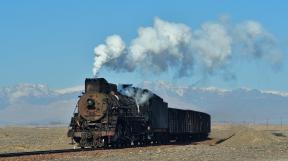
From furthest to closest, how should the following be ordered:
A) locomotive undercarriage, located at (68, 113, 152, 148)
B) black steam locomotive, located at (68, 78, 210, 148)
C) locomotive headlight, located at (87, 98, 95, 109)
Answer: locomotive headlight, located at (87, 98, 95, 109) < black steam locomotive, located at (68, 78, 210, 148) < locomotive undercarriage, located at (68, 113, 152, 148)

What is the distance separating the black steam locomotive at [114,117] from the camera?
42.8 meters

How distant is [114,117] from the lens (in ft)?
142

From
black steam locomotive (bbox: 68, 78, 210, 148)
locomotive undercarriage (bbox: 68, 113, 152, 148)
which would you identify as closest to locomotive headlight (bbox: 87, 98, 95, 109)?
black steam locomotive (bbox: 68, 78, 210, 148)

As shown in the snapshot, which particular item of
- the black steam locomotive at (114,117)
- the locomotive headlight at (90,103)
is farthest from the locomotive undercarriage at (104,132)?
the locomotive headlight at (90,103)

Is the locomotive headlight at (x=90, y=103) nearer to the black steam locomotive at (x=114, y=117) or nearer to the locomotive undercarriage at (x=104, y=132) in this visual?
the black steam locomotive at (x=114, y=117)

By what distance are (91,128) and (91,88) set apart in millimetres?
2773

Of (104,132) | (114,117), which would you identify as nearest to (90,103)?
(114,117)

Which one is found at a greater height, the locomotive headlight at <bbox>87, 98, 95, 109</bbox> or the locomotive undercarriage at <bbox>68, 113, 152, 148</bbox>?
the locomotive headlight at <bbox>87, 98, 95, 109</bbox>

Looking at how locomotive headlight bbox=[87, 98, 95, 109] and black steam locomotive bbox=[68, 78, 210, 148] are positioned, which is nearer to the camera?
black steam locomotive bbox=[68, 78, 210, 148]

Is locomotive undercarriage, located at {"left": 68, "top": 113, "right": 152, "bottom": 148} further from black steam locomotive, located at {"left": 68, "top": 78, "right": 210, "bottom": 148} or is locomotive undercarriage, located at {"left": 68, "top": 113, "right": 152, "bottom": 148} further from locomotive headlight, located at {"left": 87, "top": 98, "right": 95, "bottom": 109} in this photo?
locomotive headlight, located at {"left": 87, "top": 98, "right": 95, "bottom": 109}

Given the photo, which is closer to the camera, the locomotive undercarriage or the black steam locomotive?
the locomotive undercarriage

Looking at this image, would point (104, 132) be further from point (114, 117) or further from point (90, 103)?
point (90, 103)

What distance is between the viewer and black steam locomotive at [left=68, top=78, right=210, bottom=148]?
42781mm

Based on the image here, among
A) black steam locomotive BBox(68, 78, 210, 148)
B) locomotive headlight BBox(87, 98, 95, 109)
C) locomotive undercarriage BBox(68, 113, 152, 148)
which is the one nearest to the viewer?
locomotive undercarriage BBox(68, 113, 152, 148)
